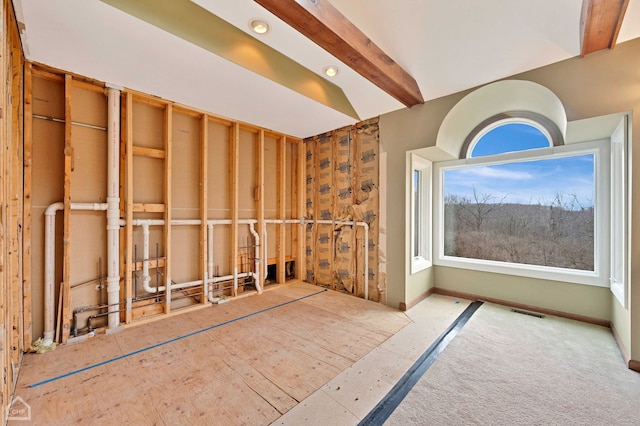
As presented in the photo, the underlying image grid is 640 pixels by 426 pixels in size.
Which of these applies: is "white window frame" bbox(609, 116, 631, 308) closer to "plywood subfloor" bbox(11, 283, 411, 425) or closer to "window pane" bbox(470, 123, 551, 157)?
"window pane" bbox(470, 123, 551, 157)

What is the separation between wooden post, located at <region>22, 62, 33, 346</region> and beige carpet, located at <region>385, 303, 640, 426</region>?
3.14 meters

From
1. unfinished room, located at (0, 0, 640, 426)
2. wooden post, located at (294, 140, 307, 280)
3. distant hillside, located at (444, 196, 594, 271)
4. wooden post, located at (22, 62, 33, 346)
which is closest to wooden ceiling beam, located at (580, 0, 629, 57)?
unfinished room, located at (0, 0, 640, 426)

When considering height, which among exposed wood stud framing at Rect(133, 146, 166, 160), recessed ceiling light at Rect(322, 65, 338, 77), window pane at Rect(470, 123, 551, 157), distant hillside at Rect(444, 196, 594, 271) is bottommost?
distant hillside at Rect(444, 196, 594, 271)

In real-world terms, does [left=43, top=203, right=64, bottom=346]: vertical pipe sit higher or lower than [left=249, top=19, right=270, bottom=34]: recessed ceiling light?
lower

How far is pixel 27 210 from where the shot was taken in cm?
225

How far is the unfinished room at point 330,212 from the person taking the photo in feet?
5.78

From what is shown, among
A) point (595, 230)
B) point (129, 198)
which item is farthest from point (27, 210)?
point (595, 230)

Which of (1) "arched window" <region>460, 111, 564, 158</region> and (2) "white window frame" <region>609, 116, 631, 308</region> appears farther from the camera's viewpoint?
(1) "arched window" <region>460, 111, 564, 158</region>

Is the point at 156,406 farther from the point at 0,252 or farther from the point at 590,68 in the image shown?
the point at 590,68

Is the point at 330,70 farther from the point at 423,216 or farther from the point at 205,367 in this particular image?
the point at 205,367

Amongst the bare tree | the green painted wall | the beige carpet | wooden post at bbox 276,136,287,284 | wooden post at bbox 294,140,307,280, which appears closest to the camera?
the beige carpet

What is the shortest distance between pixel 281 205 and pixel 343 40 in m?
2.78

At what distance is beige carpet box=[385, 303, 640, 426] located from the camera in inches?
62.2

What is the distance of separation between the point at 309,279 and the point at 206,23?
3.78 meters
